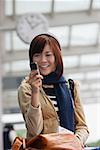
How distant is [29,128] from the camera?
122 cm

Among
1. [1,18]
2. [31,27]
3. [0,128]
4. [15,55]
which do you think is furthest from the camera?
[15,55]

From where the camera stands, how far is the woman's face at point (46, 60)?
1246 mm

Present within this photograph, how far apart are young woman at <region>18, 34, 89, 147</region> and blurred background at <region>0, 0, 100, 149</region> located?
11.4ft

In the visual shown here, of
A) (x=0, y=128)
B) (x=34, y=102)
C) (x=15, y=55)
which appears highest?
(x=34, y=102)

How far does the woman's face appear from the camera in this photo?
1.25 m

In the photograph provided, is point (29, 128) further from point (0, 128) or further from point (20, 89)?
point (0, 128)

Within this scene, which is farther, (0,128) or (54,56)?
(0,128)

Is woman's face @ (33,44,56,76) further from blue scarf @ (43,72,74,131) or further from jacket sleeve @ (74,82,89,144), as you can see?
jacket sleeve @ (74,82,89,144)

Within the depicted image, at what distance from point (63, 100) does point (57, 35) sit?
7.30 m

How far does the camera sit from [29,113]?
120cm

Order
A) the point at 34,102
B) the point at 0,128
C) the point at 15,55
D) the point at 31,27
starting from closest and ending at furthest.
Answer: the point at 34,102 → the point at 31,27 → the point at 0,128 → the point at 15,55

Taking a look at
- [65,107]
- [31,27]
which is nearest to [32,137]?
[65,107]

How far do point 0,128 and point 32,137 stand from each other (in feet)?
18.0

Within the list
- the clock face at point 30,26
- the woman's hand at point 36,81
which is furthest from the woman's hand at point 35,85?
the clock face at point 30,26
